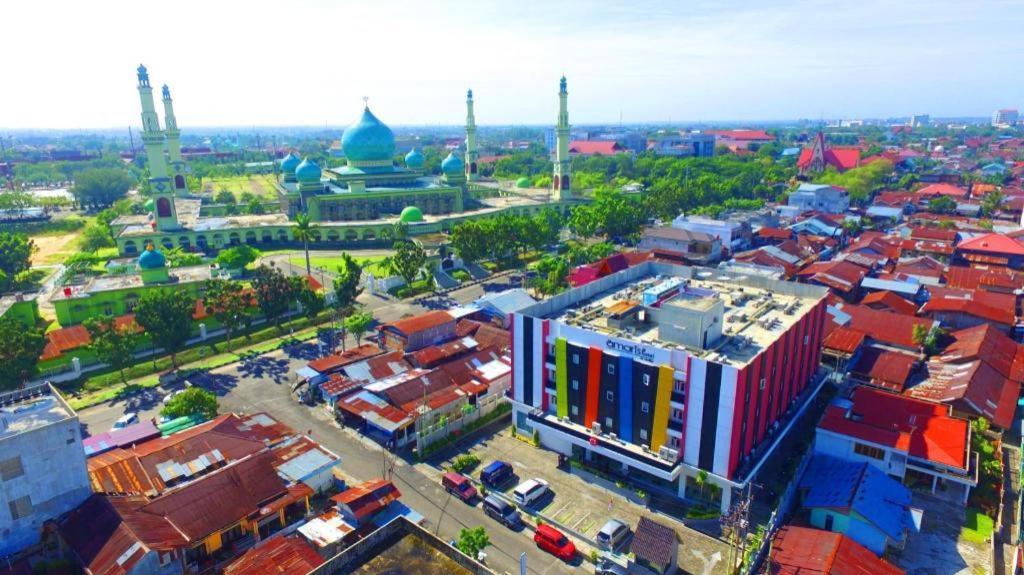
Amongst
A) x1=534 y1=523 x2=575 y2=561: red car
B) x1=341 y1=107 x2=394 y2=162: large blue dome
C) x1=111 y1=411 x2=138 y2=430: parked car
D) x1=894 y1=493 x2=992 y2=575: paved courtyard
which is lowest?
x1=894 y1=493 x2=992 y2=575: paved courtyard

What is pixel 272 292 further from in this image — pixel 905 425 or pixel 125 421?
pixel 905 425

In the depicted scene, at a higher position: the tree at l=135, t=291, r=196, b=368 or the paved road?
the tree at l=135, t=291, r=196, b=368

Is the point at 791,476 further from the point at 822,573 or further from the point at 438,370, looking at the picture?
the point at 438,370

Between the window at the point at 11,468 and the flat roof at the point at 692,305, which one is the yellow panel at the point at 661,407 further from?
the window at the point at 11,468

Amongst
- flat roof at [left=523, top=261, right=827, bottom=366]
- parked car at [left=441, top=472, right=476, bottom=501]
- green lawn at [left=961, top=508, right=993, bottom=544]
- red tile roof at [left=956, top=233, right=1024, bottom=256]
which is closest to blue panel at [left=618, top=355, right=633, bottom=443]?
flat roof at [left=523, top=261, right=827, bottom=366]

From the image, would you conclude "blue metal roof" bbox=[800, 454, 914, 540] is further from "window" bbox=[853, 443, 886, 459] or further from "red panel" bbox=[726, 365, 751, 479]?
"red panel" bbox=[726, 365, 751, 479]

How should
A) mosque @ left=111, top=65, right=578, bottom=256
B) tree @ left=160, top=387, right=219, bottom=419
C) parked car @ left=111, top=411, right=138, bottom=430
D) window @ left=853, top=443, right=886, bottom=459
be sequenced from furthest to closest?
1. mosque @ left=111, top=65, right=578, bottom=256
2. parked car @ left=111, top=411, right=138, bottom=430
3. tree @ left=160, top=387, right=219, bottom=419
4. window @ left=853, top=443, right=886, bottom=459

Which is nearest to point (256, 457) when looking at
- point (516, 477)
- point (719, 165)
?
point (516, 477)

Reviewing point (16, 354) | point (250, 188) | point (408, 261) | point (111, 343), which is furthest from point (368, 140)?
point (16, 354)
